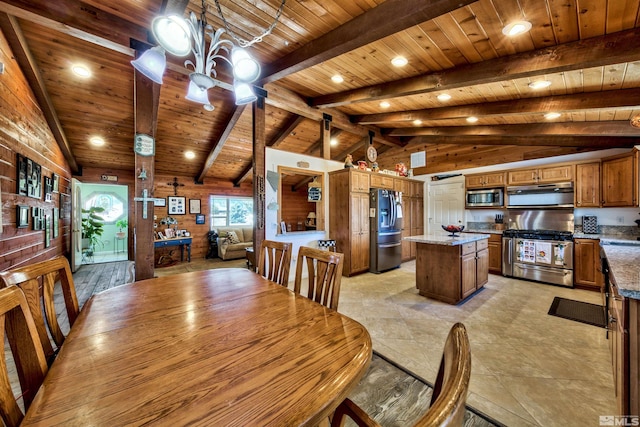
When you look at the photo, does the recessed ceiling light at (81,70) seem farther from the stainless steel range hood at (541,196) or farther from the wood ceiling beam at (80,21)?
the stainless steel range hood at (541,196)

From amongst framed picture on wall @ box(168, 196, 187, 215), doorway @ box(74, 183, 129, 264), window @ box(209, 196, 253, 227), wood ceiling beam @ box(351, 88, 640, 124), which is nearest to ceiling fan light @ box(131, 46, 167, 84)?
wood ceiling beam @ box(351, 88, 640, 124)

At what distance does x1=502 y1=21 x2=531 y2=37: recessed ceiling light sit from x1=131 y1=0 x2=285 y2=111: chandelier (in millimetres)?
1912

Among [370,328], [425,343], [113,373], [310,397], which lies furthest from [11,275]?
[425,343]

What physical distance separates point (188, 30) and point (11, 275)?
1527mm

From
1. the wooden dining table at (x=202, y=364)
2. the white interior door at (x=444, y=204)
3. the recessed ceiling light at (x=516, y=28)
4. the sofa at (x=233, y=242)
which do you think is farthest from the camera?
the sofa at (x=233, y=242)

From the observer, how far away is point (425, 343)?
2381 millimetres

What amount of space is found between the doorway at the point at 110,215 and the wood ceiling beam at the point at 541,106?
26.7 ft

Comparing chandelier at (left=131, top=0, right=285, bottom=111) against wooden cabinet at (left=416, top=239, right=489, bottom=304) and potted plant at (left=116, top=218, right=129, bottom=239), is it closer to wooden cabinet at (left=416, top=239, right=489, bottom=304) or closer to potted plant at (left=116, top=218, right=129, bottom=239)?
wooden cabinet at (left=416, top=239, right=489, bottom=304)

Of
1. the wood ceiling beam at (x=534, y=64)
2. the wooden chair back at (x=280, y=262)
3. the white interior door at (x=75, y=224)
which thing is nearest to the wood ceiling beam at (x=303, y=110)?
the wood ceiling beam at (x=534, y=64)

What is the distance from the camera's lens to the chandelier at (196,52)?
4.77 ft

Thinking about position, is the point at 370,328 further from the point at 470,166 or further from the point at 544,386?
the point at 470,166

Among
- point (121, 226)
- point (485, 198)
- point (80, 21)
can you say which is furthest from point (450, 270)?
point (121, 226)

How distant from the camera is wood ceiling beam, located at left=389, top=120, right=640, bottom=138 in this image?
11.1 ft

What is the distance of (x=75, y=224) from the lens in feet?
17.9
